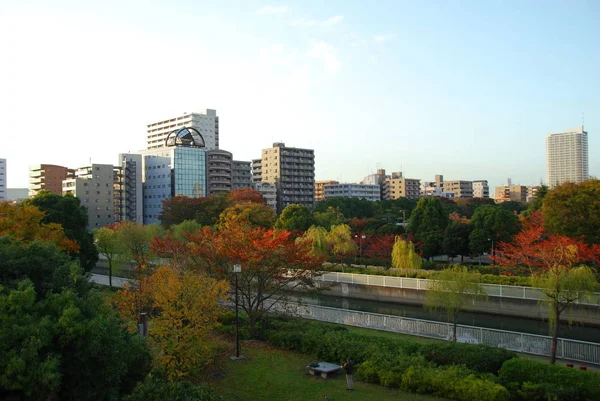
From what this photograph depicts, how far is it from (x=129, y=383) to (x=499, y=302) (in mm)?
23947

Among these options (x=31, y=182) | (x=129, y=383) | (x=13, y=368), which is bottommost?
(x=129, y=383)

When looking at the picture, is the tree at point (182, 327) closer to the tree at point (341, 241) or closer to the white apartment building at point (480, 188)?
the tree at point (341, 241)

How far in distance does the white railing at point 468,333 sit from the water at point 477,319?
19.0ft

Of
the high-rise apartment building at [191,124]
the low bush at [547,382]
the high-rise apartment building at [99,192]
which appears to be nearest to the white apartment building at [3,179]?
the high-rise apartment building at [191,124]

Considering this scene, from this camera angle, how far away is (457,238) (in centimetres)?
4406

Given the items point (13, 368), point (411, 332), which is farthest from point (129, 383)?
point (411, 332)

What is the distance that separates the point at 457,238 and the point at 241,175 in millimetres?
60373

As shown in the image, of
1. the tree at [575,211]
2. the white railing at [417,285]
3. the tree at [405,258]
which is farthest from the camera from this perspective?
the tree at [405,258]

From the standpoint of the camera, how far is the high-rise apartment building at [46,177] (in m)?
94.4

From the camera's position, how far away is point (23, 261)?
9695mm

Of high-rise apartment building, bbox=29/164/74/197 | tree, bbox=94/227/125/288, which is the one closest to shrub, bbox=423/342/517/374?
tree, bbox=94/227/125/288

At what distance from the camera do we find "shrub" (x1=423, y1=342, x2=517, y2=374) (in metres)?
13.8

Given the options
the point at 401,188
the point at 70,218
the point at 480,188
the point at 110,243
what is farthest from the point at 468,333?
the point at 480,188

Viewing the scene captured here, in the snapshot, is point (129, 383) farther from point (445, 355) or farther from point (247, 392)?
point (445, 355)
